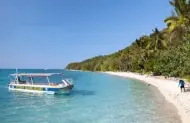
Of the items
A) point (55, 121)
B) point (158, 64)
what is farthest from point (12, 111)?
point (158, 64)

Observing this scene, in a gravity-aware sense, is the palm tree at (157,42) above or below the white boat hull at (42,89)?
above

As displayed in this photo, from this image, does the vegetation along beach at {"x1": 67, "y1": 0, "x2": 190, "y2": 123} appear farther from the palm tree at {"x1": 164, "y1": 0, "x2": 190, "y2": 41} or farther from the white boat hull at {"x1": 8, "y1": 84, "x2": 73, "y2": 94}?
the white boat hull at {"x1": 8, "y1": 84, "x2": 73, "y2": 94}

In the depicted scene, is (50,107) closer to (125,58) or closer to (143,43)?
(143,43)

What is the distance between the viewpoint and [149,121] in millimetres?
16438

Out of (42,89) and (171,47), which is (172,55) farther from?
(42,89)

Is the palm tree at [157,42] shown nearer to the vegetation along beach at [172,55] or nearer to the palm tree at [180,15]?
the vegetation along beach at [172,55]

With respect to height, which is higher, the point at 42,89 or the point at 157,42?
the point at 157,42

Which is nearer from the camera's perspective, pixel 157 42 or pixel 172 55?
pixel 172 55

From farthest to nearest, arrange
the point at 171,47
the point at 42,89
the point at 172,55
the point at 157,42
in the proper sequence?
the point at 157,42 → the point at 171,47 → the point at 172,55 → the point at 42,89

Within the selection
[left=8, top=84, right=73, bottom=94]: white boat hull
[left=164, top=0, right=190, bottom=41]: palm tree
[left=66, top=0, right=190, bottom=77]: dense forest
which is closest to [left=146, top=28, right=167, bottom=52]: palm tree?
[left=66, top=0, right=190, bottom=77]: dense forest

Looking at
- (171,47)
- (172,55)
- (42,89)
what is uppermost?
(171,47)

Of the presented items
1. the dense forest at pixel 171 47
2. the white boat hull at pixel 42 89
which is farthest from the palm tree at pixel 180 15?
the white boat hull at pixel 42 89

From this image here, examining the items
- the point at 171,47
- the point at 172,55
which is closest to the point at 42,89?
the point at 172,55

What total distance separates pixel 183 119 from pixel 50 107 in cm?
1215
